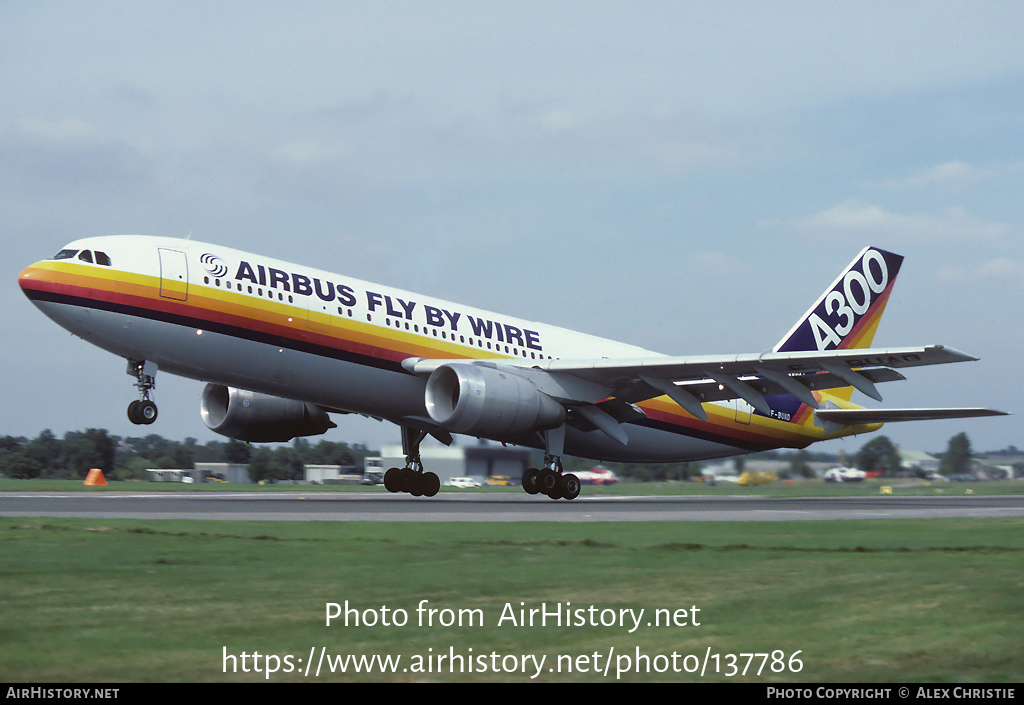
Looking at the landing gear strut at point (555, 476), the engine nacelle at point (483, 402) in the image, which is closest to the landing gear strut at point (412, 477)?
the landing gear strut at point (555, 476)

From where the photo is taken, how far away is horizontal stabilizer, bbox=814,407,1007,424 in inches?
1244

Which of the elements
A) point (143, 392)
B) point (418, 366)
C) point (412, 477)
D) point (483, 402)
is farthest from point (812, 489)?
point (143, 392)

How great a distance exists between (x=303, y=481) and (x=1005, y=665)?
162 ft

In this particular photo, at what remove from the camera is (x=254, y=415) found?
105 ft

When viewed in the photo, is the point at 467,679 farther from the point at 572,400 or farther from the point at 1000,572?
the point at 572,400

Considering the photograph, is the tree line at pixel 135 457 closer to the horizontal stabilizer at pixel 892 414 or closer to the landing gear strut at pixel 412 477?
the landing gear strut at pixel 412 477

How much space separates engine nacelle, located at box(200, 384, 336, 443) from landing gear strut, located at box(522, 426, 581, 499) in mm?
8006

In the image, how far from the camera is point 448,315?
3014cm

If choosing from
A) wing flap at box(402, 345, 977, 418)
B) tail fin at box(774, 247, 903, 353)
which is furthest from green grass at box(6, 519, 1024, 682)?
tail fin at box(774, 247, 903, 353)

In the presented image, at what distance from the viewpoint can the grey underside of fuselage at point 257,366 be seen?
2392 cm

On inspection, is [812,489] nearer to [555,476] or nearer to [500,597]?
[555,476]

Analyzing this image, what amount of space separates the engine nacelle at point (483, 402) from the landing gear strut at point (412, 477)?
17.9 feet

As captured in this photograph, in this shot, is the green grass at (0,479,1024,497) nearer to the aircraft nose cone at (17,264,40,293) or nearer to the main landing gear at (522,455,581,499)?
the main landing gear at (522,455,581,499)
